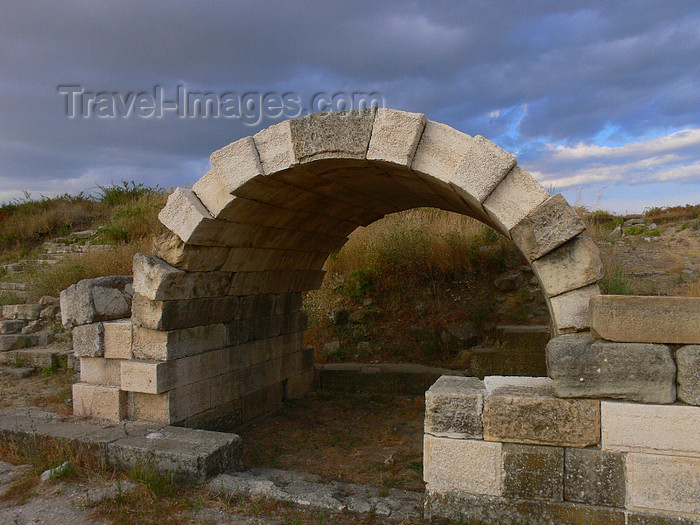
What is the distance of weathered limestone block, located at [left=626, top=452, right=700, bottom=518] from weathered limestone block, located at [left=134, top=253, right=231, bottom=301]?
150 inches

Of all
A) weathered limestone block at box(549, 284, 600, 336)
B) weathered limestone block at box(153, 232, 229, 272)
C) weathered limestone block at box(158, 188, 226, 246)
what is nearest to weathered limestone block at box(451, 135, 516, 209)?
weathered limestone block at box(549, 284, 600, 336)

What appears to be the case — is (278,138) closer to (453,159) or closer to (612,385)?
(453,159)

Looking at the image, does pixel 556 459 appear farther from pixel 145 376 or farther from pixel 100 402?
pixel 100 402

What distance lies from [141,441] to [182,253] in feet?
5.35

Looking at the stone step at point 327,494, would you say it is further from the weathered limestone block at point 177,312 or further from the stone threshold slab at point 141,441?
the weathered limestone block at point 177,312

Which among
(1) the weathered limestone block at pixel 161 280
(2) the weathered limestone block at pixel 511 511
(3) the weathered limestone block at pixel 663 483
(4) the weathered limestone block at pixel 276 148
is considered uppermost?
(4) the weathered limestone block at pixel 276 148

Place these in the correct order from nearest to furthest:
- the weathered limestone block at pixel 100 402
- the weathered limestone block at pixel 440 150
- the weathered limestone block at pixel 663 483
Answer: the weathered limestone block at pixel 663 483, the weathered limestone block at pixel 440 150, the weathered limestone block at pixel 100 402

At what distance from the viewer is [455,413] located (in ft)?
11.0

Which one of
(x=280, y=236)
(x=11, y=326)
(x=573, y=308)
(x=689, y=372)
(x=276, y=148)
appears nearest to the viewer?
(x=689, y=372)

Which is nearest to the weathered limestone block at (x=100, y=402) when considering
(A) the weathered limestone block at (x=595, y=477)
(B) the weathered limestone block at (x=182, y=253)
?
(B) the weathered limestone block at (x=182, y=253)

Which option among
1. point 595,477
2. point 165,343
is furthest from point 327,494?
point 165,343

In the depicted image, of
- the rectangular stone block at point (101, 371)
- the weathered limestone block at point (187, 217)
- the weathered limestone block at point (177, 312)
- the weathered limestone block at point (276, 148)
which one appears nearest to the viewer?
the weathered limestone block at point (276, 148)

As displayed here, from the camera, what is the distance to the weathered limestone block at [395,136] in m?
3.82

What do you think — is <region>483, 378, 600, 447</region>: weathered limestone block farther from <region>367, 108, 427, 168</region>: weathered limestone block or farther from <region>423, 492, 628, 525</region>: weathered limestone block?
<region>367, 108, 427, 168</region>: weathered limestone block
